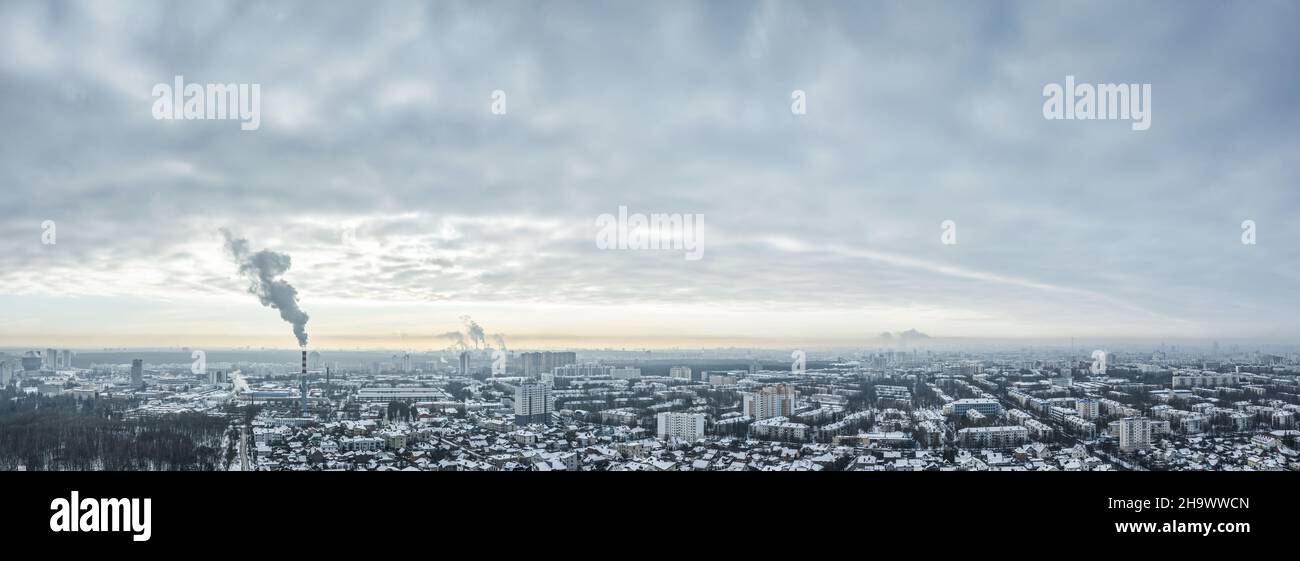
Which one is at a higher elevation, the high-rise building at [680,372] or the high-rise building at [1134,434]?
the high-rise building at [1134,434]

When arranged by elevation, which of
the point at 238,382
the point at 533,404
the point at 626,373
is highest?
the point at 533,404

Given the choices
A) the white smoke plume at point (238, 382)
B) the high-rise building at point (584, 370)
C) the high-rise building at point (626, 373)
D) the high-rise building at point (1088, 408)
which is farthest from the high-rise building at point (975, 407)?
the white smoke plume at point (238, 382)

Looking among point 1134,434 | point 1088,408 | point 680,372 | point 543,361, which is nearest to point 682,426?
point 1134,434

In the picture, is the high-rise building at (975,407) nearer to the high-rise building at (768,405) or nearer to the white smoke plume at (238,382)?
the high-rise building at (768,405)

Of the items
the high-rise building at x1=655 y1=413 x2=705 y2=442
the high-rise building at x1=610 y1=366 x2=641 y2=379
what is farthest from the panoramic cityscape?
the high-rise building at x1=610 y1=366 x2=641 y2=379

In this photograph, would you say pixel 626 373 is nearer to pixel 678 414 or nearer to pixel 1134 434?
pixel 678 414

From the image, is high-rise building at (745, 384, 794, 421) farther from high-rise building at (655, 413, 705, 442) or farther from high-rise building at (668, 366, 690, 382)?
high-rise building at (668, 366, 690, 382)
